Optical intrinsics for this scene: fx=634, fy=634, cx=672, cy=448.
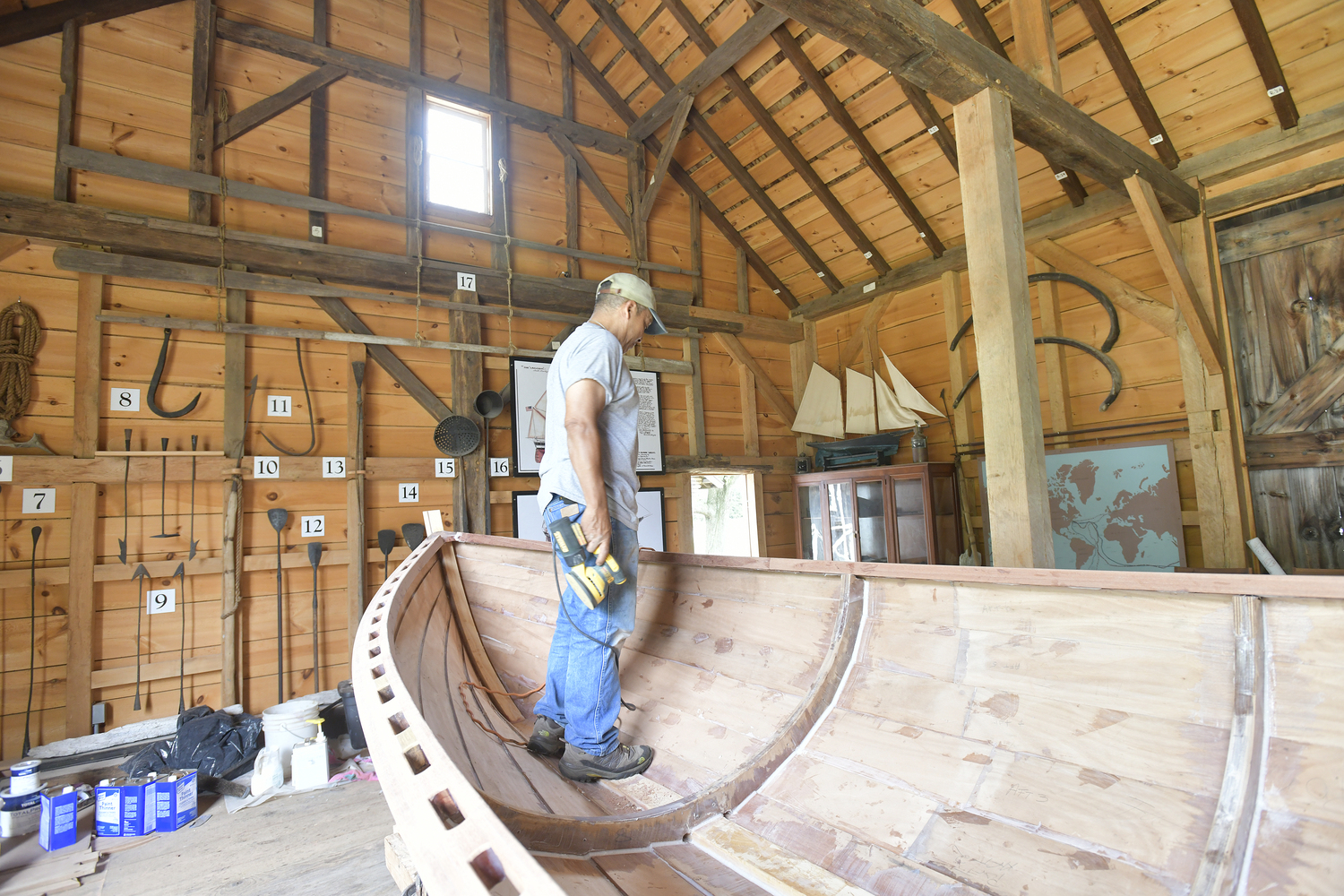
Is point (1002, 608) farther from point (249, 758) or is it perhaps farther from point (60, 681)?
point (60, 681)

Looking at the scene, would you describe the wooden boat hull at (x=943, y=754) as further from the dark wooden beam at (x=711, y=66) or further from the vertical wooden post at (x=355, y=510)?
the dark wooden beam at (x=711, y=66)

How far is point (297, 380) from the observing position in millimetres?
4363

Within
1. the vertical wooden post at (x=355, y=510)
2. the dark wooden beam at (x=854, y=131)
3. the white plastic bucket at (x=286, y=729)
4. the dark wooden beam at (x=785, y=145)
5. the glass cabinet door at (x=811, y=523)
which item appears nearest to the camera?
the white plastic bucket at (x=286, y=729)

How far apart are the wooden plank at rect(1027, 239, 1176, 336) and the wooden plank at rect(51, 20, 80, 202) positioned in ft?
21.3

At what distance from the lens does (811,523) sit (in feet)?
20.0

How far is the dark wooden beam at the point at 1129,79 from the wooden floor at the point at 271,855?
19.0 ft

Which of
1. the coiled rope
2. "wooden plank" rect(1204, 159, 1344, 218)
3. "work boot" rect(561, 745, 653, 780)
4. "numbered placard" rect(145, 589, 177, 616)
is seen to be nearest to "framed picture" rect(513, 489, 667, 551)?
"numbered placard" rect(145, 589, 177, 616)

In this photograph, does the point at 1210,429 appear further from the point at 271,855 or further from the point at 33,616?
the point at 33,616

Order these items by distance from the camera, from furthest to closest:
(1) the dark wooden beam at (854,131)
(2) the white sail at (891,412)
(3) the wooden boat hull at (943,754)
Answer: (2) the white sail at (891,412), (1) the dark wooden beam at (854,131), (3) the wooden boat hull at (943,754)

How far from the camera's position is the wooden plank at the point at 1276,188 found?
3772 mm

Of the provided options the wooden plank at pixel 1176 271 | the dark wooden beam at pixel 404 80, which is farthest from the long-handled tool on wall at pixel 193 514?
the wooden plank at pixel 1176 271

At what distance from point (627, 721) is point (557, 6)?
A: 6.06 metres

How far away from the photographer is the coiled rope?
Answer: 3543mm

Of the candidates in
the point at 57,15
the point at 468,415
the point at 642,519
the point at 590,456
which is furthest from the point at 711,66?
the point at 590,456
